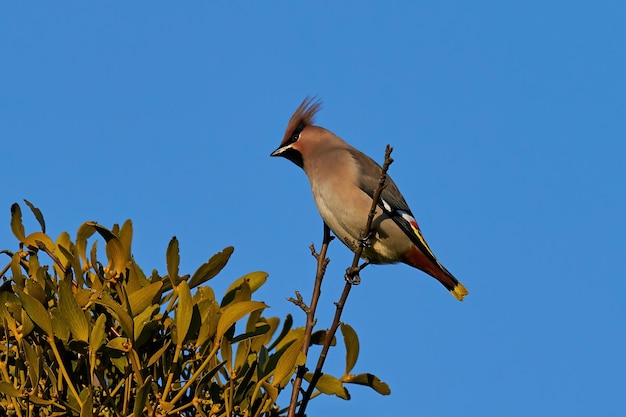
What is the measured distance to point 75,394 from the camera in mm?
2131

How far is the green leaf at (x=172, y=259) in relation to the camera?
7.59ft

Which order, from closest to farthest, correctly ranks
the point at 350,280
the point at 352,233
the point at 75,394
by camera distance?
the point at 75,394 → the point at 350,280 → the point at 352,233

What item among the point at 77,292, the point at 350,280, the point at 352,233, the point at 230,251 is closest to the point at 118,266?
the point at 77,292

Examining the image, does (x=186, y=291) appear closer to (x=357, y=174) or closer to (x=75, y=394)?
(x=75, y=394)

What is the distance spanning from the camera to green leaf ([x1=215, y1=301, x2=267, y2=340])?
7.29 feet

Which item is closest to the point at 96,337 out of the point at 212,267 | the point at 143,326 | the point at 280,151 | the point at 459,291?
the point at 143,326

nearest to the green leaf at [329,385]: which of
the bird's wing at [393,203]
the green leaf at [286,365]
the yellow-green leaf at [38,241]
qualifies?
the green leaf at [286,365]

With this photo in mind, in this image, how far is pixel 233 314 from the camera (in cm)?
222

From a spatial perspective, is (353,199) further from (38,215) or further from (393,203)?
(38,215)

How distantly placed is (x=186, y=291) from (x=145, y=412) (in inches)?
11.4

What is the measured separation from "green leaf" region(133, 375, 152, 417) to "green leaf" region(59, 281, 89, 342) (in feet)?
0.66

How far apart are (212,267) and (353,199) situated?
7.56ft

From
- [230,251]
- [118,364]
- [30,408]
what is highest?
[230,251]

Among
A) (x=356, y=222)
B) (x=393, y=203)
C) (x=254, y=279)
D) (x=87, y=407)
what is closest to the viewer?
(x=87, y=407)
